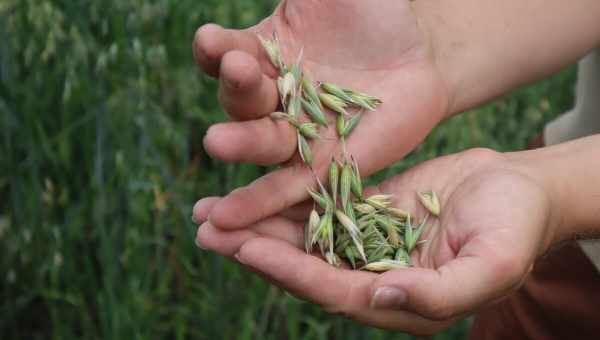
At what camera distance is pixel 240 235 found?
1.31 m

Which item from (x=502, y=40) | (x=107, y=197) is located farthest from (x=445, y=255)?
(x=107, y=197)

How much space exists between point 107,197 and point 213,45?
73 centimetres

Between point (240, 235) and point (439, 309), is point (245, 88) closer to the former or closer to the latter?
point (240, 235)

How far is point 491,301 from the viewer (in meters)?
1.23

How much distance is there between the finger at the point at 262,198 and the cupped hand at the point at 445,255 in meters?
0.03

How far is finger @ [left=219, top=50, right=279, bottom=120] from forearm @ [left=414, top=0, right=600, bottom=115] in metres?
0.48

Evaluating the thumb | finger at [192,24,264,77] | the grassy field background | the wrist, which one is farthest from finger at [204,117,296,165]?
the grassy field background

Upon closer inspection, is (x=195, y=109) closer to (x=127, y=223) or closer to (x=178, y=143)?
(x=178, y=143)

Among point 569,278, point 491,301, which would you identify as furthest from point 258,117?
point 569,278

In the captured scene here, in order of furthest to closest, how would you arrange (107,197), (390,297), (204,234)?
(107,197) → (204,234) → (390,297)

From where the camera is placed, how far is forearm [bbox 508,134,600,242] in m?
1.34

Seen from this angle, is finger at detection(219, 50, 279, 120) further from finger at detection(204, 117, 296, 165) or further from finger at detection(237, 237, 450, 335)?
finger at detection(237, 237, 450, 335)

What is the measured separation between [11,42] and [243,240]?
39.0 inches

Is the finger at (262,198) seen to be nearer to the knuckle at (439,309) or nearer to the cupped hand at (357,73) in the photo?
the cupped hand at (357,73)
